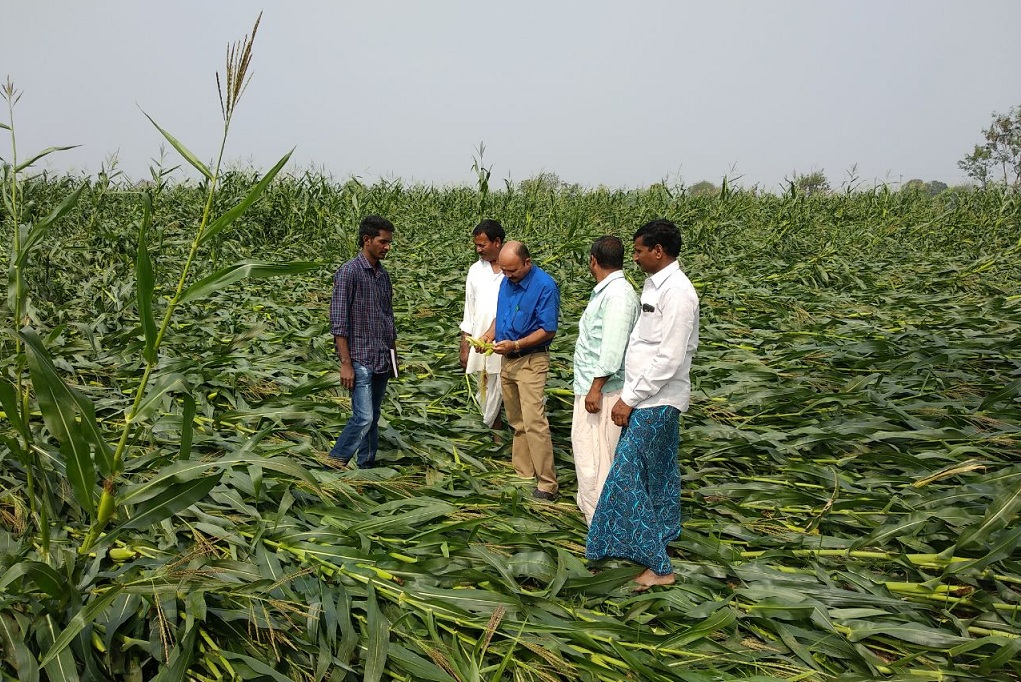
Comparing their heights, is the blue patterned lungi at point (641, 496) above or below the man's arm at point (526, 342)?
below

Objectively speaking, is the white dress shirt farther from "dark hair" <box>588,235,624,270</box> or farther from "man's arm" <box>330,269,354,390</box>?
"man's arm" <box>330,269,354,390</box>

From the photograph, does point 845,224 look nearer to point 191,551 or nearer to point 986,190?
point 986,190

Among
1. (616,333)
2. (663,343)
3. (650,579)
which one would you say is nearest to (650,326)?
(663,343)

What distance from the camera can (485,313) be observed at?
4.12 meters

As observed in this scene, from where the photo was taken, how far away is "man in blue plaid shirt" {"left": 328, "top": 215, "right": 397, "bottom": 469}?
334cm

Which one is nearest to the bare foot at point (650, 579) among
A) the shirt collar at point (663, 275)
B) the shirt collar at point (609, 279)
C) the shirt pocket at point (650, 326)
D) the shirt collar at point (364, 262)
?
the shirt pocket at point (650, 326)

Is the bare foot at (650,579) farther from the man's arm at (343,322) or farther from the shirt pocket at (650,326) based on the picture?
the man's arm at (343,322)

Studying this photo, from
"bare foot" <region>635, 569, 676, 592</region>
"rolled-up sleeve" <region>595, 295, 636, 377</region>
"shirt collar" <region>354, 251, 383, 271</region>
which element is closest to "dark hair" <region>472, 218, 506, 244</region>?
"shirt collar" <region>354, 251, 383, 271</region>

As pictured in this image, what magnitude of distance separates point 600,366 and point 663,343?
1.40ft

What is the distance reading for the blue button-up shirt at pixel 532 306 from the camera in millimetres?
3488

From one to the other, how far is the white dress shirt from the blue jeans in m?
1.33

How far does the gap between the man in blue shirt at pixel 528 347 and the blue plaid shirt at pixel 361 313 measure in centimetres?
58

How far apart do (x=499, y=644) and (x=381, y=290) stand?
1994mm

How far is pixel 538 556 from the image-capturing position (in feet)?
8.05
